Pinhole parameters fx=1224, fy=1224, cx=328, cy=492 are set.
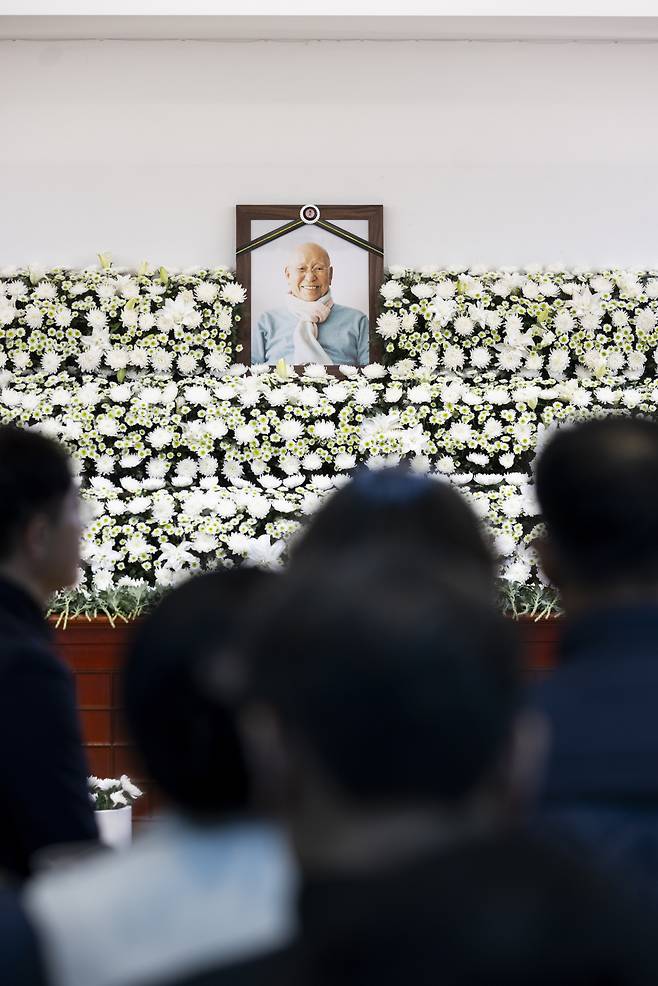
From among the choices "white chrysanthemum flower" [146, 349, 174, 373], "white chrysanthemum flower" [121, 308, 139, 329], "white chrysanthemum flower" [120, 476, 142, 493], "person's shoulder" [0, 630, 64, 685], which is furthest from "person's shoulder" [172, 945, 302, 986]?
"white chrysanthemum flower" [121, 308, 139, 329]

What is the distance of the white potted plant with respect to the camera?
4285 millimetres

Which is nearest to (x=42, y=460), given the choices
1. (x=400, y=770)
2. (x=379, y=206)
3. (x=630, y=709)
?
(x=630, y=709)

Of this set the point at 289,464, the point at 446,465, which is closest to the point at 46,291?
the point at 289,464

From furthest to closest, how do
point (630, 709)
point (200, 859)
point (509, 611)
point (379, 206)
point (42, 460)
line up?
point (379, 206) → point (509, 611) → point (42, 460) → point (630, 709) → point (200, 859)

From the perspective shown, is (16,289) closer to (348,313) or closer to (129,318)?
(129,318)

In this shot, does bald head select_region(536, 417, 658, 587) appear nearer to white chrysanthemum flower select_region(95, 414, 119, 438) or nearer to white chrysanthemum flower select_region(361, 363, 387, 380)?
white chrysanthemum flower select_region(95, 414, 119, 438)

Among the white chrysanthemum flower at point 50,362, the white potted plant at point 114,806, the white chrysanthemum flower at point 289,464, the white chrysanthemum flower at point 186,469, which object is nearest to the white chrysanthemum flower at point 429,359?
the white chrysanthemum flower at point 289,464

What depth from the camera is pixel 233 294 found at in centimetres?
700

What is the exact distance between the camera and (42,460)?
2258 mm

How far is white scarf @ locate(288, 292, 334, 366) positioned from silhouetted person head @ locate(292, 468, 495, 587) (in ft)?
18.8

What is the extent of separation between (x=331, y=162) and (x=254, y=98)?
603mm

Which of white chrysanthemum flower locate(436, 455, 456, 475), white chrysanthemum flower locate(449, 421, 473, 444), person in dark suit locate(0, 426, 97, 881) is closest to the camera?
person in dark suit locate(0, 426, 97, 881)

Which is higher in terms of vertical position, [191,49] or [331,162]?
[191,49]

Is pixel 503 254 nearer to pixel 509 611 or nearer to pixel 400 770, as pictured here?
pixel 509 611
